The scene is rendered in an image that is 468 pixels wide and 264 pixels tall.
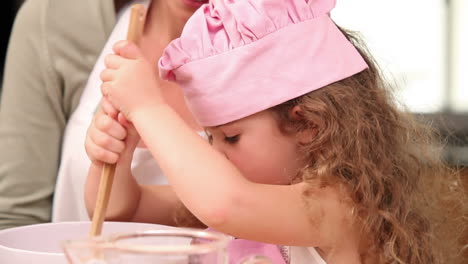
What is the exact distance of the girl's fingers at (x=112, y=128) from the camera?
3.02 ft

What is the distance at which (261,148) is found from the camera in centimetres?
93

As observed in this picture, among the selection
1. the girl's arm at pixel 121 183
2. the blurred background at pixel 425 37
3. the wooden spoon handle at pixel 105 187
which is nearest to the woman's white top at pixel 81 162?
the girl's arm at pixel 121 183

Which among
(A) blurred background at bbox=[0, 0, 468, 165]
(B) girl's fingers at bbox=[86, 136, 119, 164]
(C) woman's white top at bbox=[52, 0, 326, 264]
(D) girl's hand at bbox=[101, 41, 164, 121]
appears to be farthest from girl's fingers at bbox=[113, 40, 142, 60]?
(A) blurred background at bbox=[0, 0, 468, 165]

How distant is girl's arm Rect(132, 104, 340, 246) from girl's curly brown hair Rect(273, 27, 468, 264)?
0.07m

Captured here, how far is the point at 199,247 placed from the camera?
0.62m

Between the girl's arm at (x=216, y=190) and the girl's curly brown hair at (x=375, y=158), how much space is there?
7 centimetres

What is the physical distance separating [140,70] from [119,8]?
1.84 ft

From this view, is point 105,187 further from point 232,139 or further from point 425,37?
point 425,37

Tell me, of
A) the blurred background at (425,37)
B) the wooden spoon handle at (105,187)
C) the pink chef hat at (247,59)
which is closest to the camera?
the wooden spoon handle at (105,187)

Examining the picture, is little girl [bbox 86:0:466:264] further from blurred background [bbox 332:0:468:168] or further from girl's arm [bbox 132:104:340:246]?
blurred background [bbox 332:0:468:168]

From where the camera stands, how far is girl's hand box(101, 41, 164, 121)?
2.83 feet

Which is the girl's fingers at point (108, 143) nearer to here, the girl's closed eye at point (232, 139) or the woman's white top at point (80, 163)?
the girl's closed eye at point (232, 139)

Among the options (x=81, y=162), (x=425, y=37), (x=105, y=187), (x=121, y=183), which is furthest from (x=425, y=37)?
(x=105, y=187)

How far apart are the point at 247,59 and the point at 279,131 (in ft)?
0.31
